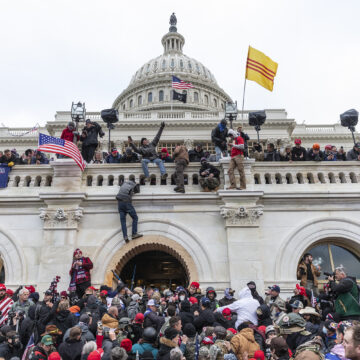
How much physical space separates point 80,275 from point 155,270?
5.20 metres

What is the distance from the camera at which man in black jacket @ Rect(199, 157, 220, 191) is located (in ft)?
39.5

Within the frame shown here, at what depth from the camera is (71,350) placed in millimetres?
6016

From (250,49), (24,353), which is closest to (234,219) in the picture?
(24,353)

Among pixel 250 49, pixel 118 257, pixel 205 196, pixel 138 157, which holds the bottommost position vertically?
pixel 118 257

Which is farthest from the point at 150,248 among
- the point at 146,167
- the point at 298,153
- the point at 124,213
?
the point at 298,153

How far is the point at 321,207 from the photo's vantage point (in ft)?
39.4

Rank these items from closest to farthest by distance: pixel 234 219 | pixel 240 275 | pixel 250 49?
pixel 240 275, pixel 234 219, pixel 250 49

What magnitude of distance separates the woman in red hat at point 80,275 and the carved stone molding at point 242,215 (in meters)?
4.52

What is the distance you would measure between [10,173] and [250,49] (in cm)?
1325

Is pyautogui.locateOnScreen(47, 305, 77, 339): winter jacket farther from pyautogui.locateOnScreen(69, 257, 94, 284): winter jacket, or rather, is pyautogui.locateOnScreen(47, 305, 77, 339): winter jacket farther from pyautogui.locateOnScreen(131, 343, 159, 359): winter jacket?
pyautogui.locateOnScreen(69, 257, 94, 284): winter jacket

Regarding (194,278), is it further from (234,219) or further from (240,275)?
(234,219)

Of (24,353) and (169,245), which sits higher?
(169,245)

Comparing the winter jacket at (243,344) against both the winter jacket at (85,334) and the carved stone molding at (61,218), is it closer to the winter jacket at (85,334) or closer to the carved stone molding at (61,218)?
the winter jacket at (85,334)

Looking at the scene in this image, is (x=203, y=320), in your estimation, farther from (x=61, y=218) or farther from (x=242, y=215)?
(x=61, y=218)
